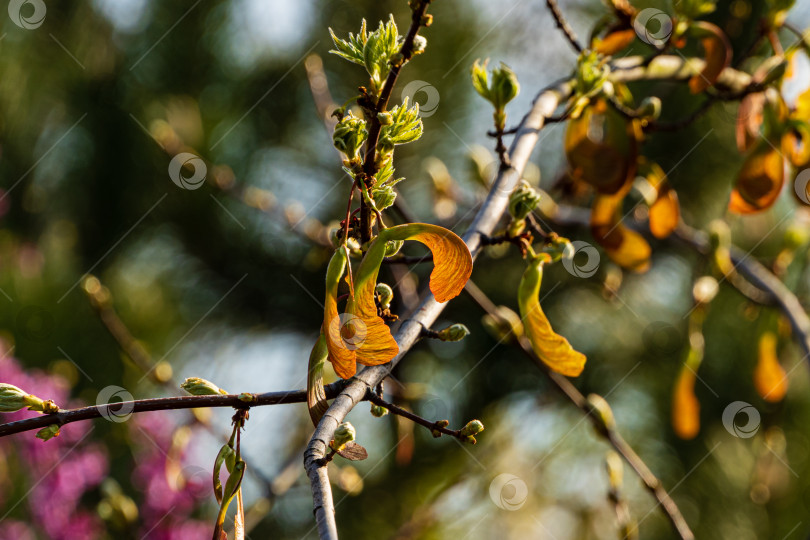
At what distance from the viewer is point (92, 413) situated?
30 cm

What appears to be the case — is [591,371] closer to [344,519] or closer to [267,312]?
[344,519]

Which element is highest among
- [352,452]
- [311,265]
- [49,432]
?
[311,265]

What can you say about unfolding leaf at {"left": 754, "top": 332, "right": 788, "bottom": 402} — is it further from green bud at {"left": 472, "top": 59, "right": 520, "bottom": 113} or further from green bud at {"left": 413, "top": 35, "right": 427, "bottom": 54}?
green bud at {"left": 413, "top": 35, "right": 427, "bottom": 54}

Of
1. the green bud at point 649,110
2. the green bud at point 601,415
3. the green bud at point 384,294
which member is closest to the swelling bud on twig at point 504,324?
the green bud at point 601,415

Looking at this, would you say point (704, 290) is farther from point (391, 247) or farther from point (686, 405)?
point (391, 247)

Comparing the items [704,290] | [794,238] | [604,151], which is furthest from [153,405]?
[794,238]

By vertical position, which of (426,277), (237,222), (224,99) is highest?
(224,99)

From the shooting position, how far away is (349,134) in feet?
1.02

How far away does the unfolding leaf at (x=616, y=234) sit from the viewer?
65 cm

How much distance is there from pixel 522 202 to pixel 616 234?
0.27 metres

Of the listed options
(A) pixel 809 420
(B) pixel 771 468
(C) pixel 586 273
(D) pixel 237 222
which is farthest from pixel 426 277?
(A) pixel 809 420

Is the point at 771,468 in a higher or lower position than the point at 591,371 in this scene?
lower

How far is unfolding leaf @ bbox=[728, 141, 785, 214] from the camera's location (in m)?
0.64

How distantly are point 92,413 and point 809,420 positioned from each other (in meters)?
1.80
